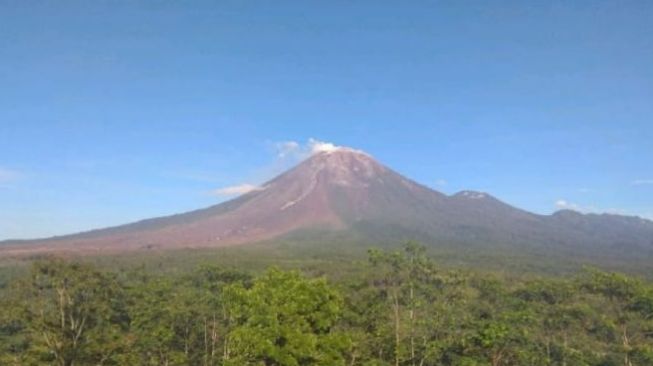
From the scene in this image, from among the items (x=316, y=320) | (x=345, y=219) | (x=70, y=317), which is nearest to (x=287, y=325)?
(x=316, y=320)

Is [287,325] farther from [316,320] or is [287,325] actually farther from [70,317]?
[70,317]

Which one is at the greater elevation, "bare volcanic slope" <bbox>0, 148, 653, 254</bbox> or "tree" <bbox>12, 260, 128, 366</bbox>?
"bare volcanic slope" <bbox>0, 148, 653, 254</bbox>

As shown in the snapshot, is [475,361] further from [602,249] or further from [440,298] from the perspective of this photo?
[602,249]

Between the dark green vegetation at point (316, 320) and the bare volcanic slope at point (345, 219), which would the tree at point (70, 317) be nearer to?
the dark green vegetation at point (316, 320)

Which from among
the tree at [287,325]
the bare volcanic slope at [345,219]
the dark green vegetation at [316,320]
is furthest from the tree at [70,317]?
the bare volcanic slope at [345,219]

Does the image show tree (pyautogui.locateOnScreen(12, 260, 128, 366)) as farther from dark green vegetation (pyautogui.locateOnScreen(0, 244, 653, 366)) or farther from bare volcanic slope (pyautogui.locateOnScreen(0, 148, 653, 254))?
bare volcanic slope (pyautogui.locateOnScreen(0, 148, 653, 254))

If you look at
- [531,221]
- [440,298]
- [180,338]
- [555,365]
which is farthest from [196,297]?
[531,221]

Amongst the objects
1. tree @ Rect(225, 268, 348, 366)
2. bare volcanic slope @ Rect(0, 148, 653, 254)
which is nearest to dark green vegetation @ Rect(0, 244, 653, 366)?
tree @ Rect(225, 268, 348, 366)
